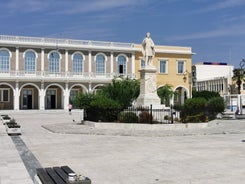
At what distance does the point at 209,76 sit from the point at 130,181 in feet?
324

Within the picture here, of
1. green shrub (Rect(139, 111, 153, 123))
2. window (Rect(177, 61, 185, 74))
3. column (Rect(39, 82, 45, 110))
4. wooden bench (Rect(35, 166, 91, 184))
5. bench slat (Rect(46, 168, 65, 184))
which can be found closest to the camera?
wooden bench (Rect(35, 166, 91, 184))

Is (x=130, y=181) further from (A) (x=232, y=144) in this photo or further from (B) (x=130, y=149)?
(A) (x=232, y=144)

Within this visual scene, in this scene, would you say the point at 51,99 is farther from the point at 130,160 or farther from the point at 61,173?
the point at 61,173

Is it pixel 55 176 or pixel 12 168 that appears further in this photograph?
pixel 12 168

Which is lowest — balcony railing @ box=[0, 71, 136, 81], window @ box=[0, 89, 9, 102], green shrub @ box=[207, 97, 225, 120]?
green shrub @ box=[207, 97, 225, 120]

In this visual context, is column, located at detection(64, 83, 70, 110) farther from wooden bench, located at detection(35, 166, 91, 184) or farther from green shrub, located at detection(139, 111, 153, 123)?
wooden bench, located at detection(35, 166, 91, 184)

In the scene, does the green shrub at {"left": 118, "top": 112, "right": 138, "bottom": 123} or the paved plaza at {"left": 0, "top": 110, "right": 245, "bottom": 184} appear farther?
the green shrub at {"left": 118, "top": 112, "right": 138, "bottom": 123}

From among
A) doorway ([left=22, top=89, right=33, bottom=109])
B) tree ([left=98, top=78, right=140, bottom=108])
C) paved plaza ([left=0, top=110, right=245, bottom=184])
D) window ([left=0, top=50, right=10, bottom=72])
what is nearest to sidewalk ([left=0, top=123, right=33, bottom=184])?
paved plaza ([left=0, top=110, right=245, bottom=184])

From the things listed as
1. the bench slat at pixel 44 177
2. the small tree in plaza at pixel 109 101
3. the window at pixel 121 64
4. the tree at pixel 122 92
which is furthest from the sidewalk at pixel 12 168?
the window at pixel 121 64

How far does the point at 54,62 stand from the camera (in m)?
51.4

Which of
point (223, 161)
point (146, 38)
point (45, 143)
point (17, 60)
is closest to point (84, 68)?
point (17, 60)

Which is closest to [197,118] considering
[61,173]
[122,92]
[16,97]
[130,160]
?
[122,92]

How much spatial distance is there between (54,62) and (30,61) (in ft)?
10.3

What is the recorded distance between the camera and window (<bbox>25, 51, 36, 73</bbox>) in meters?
49.8
